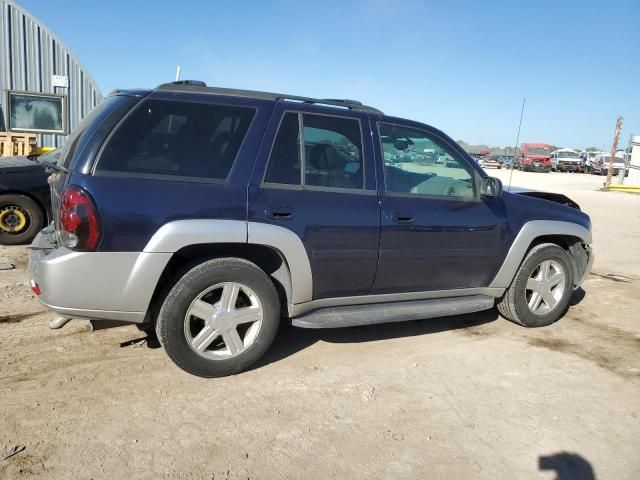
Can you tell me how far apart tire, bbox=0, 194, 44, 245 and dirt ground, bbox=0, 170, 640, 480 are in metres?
2.25

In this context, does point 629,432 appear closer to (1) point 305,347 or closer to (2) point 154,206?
(1) point 305,347

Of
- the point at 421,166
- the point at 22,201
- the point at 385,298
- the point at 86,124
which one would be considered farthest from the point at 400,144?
the point at 22,201

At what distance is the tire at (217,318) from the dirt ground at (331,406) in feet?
0.50

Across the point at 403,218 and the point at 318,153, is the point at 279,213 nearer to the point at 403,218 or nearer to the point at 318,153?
the point at 318,153

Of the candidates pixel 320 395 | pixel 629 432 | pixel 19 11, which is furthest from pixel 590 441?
pixel 19 11

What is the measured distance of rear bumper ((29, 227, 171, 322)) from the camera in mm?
2994

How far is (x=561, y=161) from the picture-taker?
42.9 metres

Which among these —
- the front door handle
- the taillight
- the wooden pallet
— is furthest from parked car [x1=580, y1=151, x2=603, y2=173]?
the taillight

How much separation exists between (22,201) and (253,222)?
183 inches

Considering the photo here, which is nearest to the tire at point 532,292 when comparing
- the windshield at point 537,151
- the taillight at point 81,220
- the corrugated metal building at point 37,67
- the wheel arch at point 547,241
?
the wheel arch at point 547,241

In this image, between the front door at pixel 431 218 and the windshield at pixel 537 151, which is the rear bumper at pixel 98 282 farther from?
the windshield at pixel 537 151

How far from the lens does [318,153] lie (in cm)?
366

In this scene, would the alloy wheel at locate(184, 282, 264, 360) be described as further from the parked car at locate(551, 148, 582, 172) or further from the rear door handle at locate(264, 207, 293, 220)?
the parked car at locate(551, 148, 582, 172)

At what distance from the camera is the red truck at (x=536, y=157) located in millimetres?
38594
